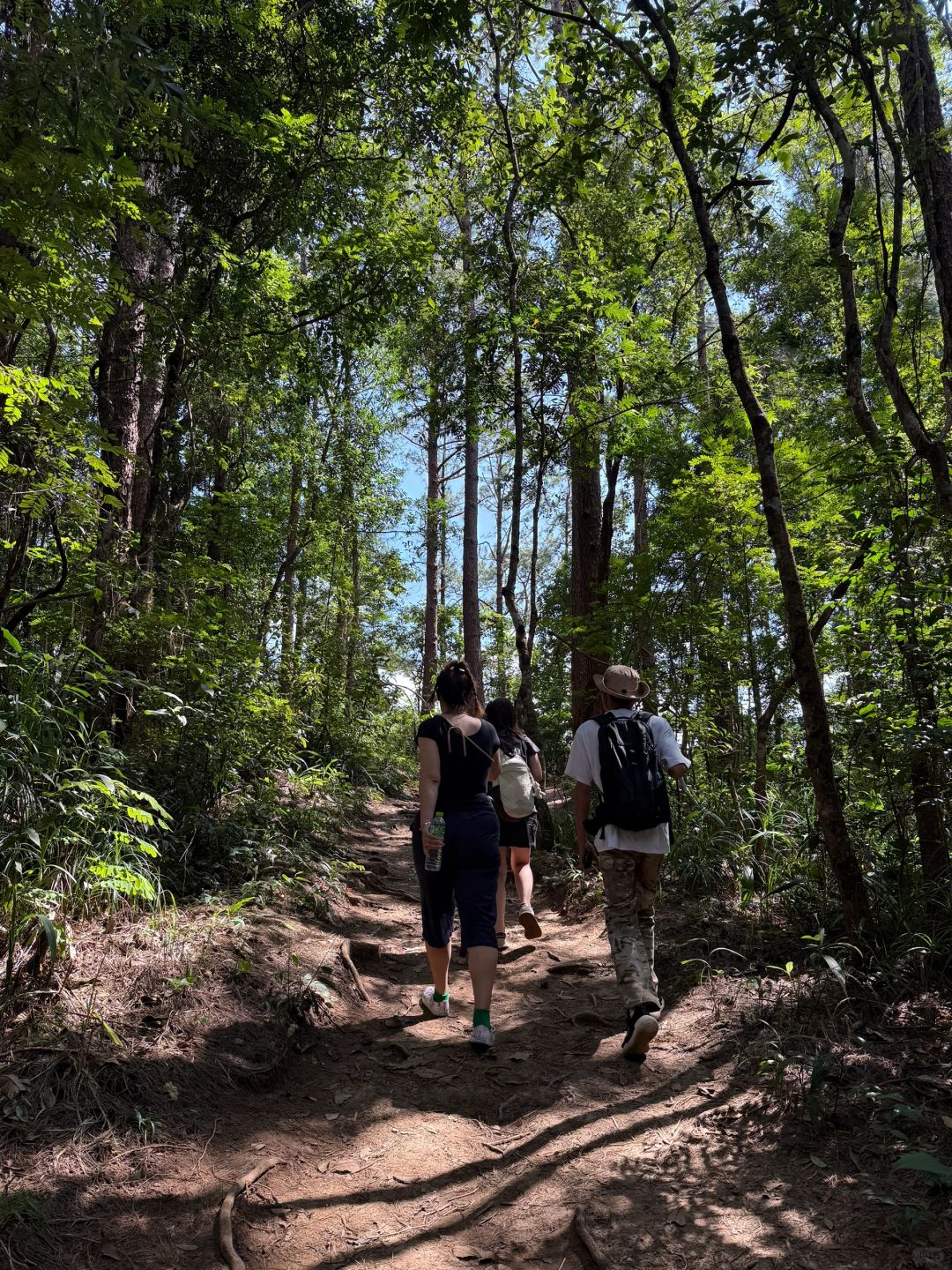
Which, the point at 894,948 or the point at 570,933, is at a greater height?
the point at 894,948

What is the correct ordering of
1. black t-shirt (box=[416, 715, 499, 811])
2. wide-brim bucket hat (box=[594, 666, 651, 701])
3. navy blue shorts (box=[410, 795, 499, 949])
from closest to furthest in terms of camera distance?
navy blue shorts (box=[410, 795, 499, 949])
black t-shirt (box=[416, 715, 499, 811])
wide-brim bucket hat (box=[594, 666, 651, 701])

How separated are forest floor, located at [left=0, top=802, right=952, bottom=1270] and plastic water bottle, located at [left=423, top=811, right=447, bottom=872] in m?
1.07

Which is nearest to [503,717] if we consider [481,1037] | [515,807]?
[515,807]

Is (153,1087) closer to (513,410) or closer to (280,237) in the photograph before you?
(280,237)

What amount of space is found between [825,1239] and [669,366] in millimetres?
10230

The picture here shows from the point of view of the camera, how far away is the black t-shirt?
4633 mm

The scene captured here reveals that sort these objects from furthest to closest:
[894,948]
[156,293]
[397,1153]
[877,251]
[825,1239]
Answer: [877,251] < [156,293] < [894,948] < [397,1153] < [825,1239]

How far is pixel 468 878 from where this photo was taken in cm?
454

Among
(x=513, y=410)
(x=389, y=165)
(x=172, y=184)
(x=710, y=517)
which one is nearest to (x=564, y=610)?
(x=513, y=410)

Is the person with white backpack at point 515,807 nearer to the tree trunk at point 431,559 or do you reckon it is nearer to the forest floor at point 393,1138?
the forest floor at point 393,1138

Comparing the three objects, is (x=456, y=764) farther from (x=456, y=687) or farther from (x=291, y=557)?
(x=291, y=557)

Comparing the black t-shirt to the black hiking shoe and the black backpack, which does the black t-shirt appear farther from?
the black hiking shoe

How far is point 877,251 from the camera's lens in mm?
8938

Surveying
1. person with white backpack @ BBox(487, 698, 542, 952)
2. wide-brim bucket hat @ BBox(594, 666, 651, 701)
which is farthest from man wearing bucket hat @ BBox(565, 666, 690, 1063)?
person with white backpack @ BBox(487, 698, 542, 952)
